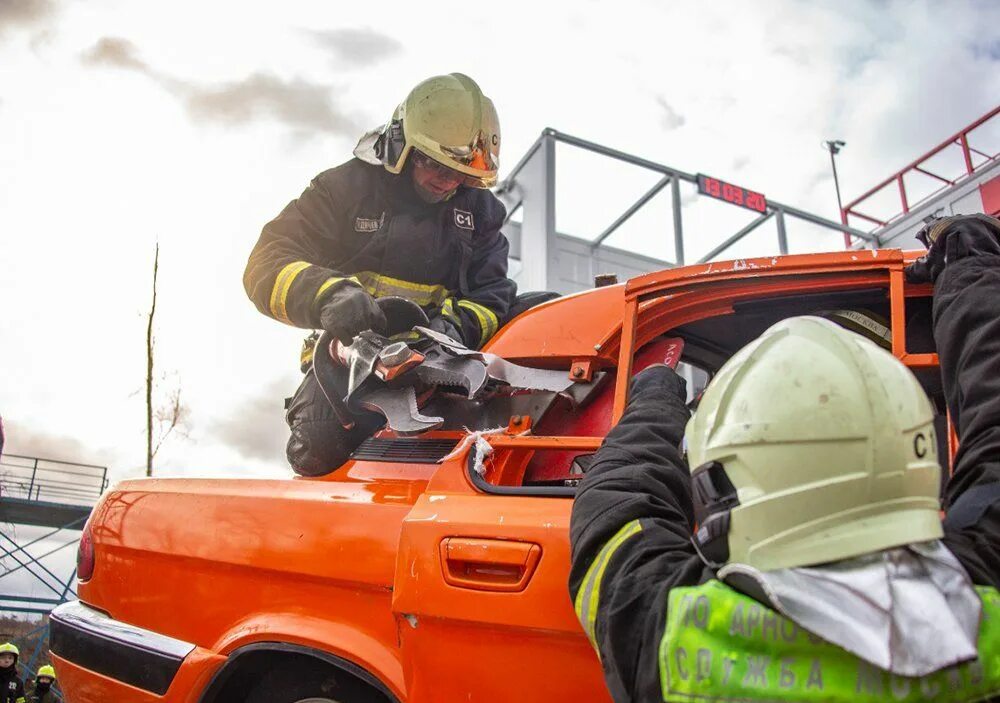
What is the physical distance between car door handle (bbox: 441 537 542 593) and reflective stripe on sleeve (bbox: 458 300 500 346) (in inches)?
63.4

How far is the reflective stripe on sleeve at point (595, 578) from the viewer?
3.93 feet

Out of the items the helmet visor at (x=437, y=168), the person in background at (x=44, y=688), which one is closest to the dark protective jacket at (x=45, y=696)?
the person in background at (x=44, y=688)

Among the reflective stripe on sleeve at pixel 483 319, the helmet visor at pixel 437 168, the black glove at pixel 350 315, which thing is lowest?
the black glove at pixel 350 315

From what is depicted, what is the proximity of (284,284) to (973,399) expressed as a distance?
2.20 m

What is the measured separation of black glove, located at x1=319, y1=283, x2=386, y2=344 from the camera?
2480 mm

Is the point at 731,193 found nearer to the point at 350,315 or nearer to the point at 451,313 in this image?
the point at 451,313

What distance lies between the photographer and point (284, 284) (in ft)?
8.98

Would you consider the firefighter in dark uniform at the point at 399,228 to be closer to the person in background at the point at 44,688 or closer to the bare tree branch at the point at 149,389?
the person in background at the point at 44,688

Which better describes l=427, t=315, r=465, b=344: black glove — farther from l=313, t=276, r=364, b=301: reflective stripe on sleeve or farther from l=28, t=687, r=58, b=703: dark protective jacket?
l=28, t=687, r=58, b=703: dark protective jacket

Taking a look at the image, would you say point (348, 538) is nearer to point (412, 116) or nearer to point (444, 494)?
point (444, 494)

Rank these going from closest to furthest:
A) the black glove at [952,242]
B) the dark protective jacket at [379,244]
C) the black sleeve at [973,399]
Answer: the black sleeve at [973,399] → the black glove at [952,242] → the dark protective jacket at [379,244]

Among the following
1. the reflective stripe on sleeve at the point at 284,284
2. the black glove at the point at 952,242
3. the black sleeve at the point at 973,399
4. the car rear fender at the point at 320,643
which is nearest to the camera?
the black sleeve at the point at 973,399

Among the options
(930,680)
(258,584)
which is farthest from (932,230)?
(258,584)

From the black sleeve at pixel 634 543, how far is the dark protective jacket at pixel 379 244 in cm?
172
